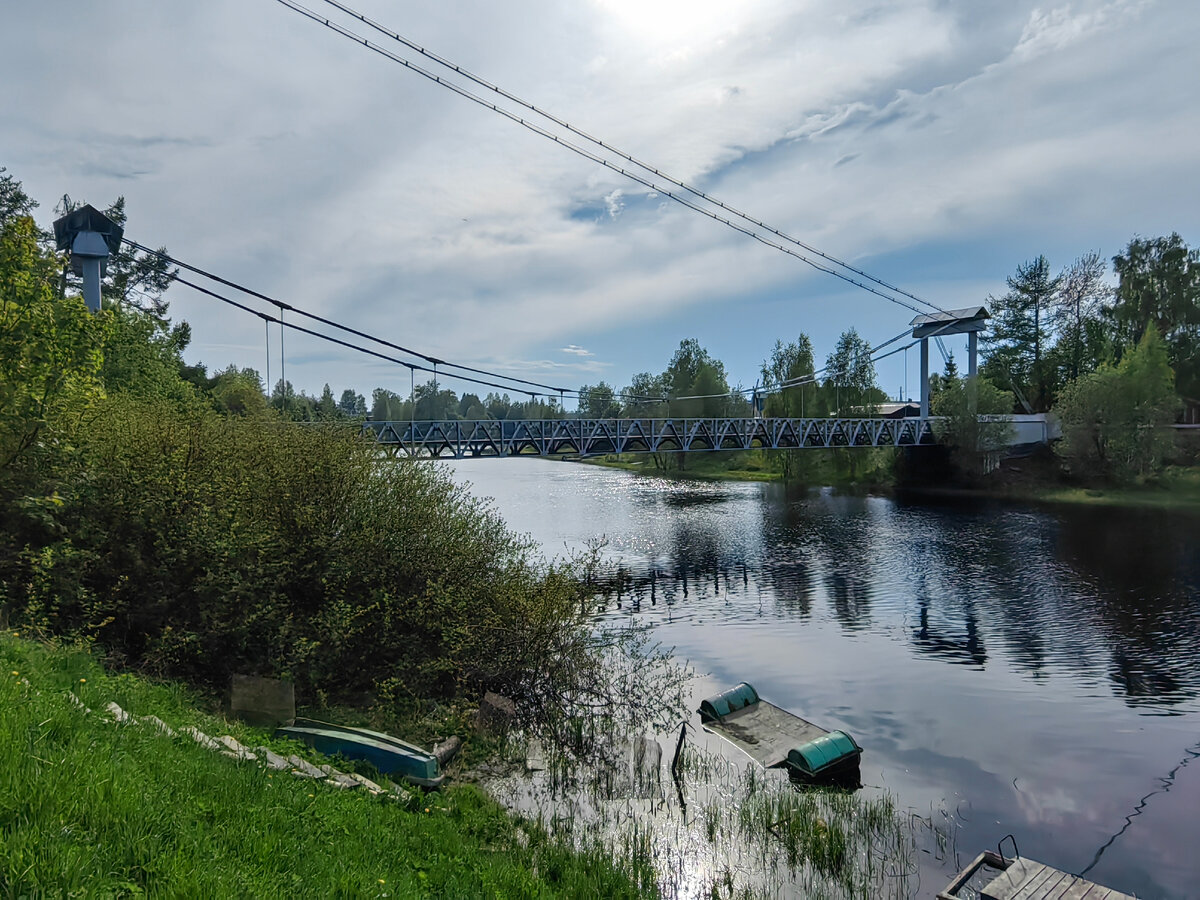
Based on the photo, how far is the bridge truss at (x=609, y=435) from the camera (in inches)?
1400

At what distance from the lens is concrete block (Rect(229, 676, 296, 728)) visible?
11766 mm

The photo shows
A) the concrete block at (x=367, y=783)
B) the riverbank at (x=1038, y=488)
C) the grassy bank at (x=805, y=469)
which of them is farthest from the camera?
the grassy bank at (x=805, y=469)

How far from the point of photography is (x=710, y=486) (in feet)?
245

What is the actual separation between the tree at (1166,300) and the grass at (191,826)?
72.8 metres

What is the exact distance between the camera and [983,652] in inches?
811

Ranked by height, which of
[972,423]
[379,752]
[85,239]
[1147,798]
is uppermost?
[85,239]

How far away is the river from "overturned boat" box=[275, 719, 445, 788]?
8.01 meters

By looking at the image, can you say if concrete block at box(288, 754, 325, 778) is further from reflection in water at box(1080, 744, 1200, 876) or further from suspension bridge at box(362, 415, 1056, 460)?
reflection in water at box(1080, 744, 1200, 876)

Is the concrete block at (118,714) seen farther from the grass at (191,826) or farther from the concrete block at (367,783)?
the concrete block at (367,783)

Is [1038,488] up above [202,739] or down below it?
above

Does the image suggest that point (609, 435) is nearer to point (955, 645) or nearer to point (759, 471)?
point (955, 645)

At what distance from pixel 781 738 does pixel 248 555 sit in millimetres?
12203

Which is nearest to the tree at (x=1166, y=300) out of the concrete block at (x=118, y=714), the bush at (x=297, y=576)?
the bush at (x=297, y=576)

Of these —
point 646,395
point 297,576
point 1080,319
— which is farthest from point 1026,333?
point 297,576
